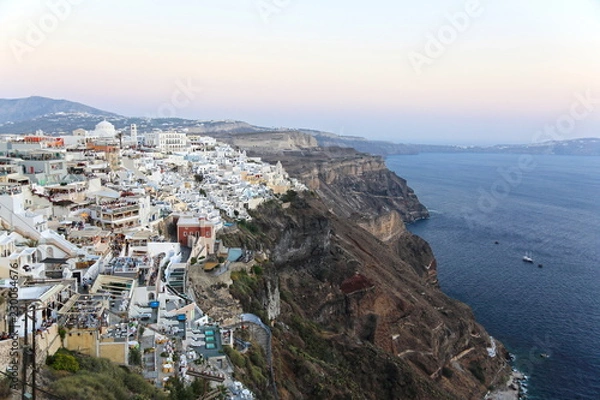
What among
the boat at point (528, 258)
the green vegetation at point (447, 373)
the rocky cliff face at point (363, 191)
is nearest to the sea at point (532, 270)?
the boat at point (528, 258)

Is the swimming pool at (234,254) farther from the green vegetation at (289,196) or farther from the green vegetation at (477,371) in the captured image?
the green vegetation at (477,371)

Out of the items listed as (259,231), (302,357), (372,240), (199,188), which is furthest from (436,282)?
(302,357)

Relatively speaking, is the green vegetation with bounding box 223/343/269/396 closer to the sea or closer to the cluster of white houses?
the cluster of white houses

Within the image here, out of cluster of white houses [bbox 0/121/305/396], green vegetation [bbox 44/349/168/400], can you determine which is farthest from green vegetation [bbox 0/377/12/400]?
cluster of white houses [bbox 0/121/305/396]

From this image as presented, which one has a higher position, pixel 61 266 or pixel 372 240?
pixel 61 266

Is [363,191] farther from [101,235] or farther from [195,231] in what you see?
[101,235]

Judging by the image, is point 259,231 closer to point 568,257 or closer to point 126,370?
point 126,370
